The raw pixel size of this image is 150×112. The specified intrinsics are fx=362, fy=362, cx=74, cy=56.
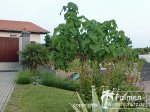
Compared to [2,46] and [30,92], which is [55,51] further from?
[2,46]

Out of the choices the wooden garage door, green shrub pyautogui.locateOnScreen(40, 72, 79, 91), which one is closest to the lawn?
green shrub pyautogui.locateOnScreen(40, 72, 79, 91)

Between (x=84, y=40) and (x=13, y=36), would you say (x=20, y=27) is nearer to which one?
(x=13, y=36)

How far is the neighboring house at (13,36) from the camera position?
23328mm

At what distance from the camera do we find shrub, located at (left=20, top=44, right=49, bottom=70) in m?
19.4

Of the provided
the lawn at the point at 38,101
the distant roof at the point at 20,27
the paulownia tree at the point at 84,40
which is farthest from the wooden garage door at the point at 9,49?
the paulownia tree at the point at 84,40

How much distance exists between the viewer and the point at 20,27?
117 ft

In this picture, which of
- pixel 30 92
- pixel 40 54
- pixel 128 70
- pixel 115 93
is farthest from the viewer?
pixel 40 54

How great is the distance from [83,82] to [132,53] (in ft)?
9.67

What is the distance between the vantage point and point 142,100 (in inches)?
300

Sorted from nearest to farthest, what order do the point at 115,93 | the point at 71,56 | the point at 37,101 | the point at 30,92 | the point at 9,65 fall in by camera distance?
the point at 115,93 < the point at 37,101 < the point at 71,56 < the point at 30,92 < the point at 9,65

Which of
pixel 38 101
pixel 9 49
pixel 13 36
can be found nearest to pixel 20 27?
pixel 13 36

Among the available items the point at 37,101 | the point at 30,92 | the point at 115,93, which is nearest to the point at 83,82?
the point at 115,93

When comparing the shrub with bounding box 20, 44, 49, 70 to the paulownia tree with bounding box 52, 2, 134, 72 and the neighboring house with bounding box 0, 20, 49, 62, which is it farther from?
the paulownia tree with bounding box 52, 2, 134, 72

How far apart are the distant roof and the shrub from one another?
1289 centimetres
